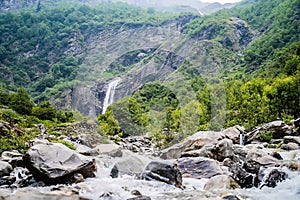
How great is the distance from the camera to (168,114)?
26.5 meters

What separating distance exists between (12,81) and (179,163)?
290 ft

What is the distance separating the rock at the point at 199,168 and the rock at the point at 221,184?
1597 millimetres

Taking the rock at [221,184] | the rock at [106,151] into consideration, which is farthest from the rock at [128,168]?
A: the rock at [106,151]

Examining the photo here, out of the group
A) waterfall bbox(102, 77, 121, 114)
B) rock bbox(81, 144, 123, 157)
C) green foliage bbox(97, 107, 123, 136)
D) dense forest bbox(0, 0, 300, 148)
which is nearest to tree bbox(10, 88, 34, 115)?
dense forest bbox(0, 0, 300, 148)

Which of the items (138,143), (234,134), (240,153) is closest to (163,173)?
(240,153)

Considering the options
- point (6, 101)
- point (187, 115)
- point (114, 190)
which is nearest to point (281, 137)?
point (187, 115)

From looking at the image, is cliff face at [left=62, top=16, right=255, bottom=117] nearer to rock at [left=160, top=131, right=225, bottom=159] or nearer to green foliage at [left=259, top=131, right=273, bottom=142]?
green foliage at [left=259, top=131, right=273, bottom=142]

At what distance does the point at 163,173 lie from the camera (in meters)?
11.6

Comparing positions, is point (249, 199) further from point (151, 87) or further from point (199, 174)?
point (151, 87)

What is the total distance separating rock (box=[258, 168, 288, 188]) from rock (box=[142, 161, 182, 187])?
2.73 metres

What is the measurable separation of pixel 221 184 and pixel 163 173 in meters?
2.00

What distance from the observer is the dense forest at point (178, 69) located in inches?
1124

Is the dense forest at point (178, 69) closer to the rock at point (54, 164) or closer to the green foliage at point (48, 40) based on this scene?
the green foliage at point (48, 40)

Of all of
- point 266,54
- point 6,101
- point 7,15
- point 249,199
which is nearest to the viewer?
point 249,199
